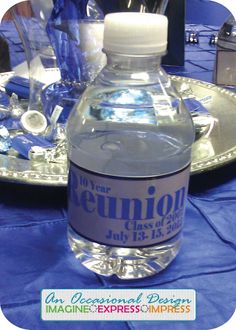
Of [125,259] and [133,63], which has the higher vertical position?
[133,63]

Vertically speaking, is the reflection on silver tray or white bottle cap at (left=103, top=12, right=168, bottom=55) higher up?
white bottle cap at (left=103, top=12, right=168, bottom=55)

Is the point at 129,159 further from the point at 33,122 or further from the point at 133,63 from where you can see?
the point at 33,122

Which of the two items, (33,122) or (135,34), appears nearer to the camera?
(135,34)

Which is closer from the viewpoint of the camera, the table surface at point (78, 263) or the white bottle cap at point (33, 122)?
the table surface at point (78, 263)

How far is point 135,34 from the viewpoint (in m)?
0.26

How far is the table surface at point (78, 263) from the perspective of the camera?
297 millimetres

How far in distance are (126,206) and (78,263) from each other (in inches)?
3.2

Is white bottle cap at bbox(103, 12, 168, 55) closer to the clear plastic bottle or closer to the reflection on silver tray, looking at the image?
the clear plastic bottle

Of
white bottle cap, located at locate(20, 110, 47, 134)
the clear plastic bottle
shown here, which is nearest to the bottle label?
the clear plastic bottle

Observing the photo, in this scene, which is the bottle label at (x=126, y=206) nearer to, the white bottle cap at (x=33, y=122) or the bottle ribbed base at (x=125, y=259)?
the bottle ribbed base at (x=125, y=259)

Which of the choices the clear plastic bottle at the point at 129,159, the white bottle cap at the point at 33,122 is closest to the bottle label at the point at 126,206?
the clear plastic bottle at the point at 129,159

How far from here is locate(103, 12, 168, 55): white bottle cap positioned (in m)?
0.27

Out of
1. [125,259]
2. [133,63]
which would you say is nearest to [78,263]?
[125,259]

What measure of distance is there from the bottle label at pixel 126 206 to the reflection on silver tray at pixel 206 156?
9cm
